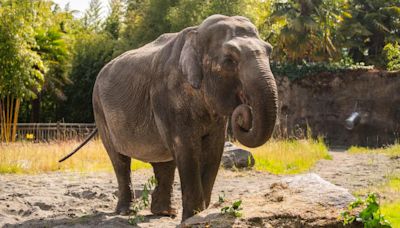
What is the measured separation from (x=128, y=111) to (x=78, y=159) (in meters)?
6.64

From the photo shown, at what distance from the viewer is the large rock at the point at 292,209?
14.6 ft

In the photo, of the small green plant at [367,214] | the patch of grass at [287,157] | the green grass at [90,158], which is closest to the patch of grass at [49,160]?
the green grass at [90,158]

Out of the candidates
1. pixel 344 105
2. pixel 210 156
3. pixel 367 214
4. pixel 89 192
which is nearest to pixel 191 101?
pixel 210 156

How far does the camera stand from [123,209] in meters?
7.03

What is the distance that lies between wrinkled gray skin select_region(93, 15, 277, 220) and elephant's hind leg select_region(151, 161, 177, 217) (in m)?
0.01

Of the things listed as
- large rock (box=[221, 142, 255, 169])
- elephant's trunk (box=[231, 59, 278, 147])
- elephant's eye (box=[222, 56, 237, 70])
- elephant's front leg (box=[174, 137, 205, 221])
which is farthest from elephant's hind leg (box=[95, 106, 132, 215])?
large rock (box=[221, 142, 255, 169])

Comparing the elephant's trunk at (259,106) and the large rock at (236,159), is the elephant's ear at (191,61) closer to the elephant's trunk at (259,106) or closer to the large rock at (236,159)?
the elephant's trunk at (259,106)

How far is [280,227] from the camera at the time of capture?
4426 mm

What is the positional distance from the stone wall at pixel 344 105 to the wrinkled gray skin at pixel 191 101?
16096 mm

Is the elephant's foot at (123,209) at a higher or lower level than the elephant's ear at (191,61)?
lower

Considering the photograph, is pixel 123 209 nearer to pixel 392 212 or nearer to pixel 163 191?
pixel 163 191

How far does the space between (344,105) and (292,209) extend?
19.6 metres

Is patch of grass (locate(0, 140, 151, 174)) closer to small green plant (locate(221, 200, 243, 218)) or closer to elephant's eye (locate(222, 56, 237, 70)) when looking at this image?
elephant's eye (locate(222, 56, 237, 70))

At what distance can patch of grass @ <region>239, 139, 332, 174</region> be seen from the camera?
39.1ft
